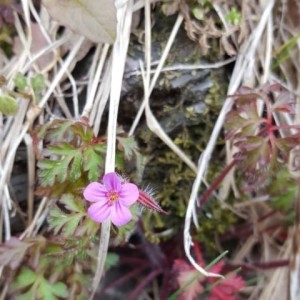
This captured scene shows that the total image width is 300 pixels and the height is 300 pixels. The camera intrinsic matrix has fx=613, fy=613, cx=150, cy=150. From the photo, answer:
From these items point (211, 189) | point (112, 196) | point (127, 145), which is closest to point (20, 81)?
point (127, 145)

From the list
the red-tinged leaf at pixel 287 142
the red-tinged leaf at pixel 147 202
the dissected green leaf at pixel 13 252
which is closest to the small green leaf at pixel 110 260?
the dissected green leaf at pixel 13 252

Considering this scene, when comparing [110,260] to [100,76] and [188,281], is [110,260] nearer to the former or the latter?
[188,281]

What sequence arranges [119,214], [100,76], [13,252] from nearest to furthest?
[119,214], [13,252], [100,76]

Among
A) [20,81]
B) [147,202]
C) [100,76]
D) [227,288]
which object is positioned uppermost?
[20,81]

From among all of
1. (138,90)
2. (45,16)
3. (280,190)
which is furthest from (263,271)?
(45,16)

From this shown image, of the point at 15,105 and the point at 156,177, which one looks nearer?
the point at 15,105

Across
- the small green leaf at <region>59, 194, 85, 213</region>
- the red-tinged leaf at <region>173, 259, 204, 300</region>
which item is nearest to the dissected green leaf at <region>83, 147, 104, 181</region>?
the small green leaf at <region>59, 194, 85, 213</region>

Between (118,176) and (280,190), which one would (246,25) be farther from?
(118,176)
